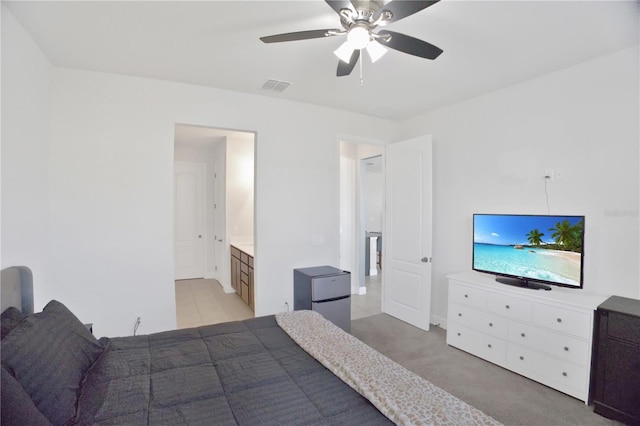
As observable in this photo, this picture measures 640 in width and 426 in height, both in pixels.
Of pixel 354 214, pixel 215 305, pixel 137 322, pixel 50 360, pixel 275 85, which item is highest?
pixel 275 85

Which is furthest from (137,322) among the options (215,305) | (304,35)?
(304,35)

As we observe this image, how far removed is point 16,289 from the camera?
1.95 meters

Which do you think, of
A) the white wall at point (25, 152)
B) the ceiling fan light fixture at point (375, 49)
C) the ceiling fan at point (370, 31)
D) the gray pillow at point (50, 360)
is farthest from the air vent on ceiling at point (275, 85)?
the gray pillow at point (50, 360)

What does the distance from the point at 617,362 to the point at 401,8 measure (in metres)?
2.67

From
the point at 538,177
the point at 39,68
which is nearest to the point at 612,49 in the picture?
the point at 538,177

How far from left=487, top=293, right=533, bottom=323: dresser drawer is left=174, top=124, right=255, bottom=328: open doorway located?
9.47 ft

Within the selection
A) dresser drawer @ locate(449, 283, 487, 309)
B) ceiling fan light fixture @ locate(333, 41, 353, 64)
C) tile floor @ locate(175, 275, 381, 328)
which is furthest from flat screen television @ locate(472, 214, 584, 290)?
ceiling fan light fixture @ locate(333, 41, 353, 64)

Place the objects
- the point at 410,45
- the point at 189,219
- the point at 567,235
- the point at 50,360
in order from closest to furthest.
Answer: the point at 50,360 → the point at 410,45 → the point at 567,235 → the point at 189,219

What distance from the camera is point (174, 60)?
2.72 metres

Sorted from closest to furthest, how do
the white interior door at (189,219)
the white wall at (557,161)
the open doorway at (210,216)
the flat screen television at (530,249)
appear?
the white wall at (557,161)
the flat screen television at (530,249)
the open doorway at (210,216)
the white interior door at (189,219)

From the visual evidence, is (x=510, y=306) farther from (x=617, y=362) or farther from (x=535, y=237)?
(x=617, y=362)

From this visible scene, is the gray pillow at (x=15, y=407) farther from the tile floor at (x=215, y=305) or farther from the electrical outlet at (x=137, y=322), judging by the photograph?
the tile floor at (x=215, y=305)

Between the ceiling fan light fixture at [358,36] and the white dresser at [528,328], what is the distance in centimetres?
243

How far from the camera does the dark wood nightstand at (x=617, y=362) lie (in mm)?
2105
